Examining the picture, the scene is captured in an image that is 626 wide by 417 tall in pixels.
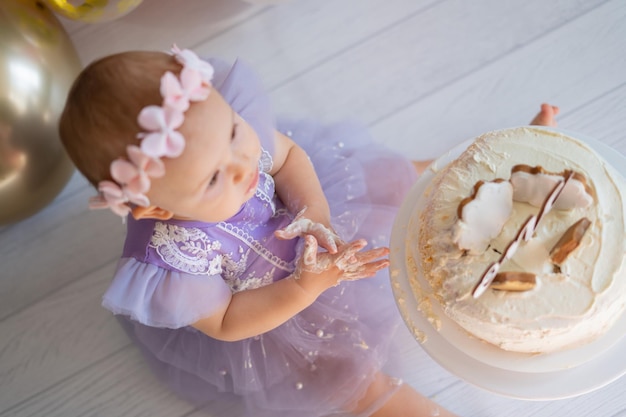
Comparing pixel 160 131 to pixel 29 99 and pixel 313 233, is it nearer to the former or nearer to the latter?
pixel 313 233

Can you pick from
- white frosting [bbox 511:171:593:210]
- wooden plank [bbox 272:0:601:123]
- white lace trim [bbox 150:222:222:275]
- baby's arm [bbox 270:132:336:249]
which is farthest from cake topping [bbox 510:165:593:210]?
wooden plank [bbox 272:0:601:123]

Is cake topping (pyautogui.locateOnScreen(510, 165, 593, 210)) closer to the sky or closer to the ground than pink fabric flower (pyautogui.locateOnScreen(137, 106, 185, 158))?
closer to the ground

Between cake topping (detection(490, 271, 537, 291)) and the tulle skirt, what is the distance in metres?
0.36

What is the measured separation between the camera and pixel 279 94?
1.30 meters

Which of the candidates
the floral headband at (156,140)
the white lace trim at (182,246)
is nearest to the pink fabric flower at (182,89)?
the floral headband at (156,140)

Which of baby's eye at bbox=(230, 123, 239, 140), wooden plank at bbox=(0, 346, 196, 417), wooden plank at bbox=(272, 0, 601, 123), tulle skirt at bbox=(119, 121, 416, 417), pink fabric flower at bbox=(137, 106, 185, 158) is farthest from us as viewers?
wooden plank at bbox=(272, 0, 601, 123)

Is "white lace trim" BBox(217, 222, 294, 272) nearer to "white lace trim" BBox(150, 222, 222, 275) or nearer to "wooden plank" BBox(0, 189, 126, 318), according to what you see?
"white lace trim" BBox(150, 222, 222, 275)

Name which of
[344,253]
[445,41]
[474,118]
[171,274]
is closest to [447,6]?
[445,41]

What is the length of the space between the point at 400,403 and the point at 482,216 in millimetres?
453

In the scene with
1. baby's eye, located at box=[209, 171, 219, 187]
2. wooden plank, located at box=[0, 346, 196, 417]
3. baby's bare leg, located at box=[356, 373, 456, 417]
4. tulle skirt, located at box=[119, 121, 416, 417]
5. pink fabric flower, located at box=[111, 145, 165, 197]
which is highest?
pink fabric flower, located at box=[111, 145, 165, 197]

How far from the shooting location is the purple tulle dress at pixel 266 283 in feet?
2.83

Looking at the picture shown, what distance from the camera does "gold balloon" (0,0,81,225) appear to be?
977mm

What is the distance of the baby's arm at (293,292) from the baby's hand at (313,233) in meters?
0.01

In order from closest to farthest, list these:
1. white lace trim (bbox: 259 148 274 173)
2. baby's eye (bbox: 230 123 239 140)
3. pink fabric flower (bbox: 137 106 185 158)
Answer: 1. pink fabric flower (bbox: 137 106 185 158)
2. baby's eye (bbox: 230 123 239 140)
3. white lace trim (bbox: 259 148 274 173)
